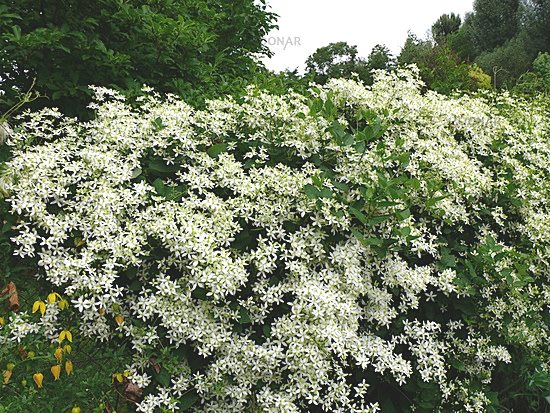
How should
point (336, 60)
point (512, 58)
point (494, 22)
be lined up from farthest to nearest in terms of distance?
point (494, 22) → point (512, 58) → point (336, 60)

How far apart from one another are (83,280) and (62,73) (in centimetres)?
205

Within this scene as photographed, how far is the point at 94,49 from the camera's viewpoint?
3656 mm

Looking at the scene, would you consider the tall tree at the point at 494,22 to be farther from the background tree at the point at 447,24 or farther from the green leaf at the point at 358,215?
the green leaf at the point at 358,215

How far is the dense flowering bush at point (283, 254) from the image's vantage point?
86.3 inches

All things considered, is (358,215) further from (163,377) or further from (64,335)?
(64,335)

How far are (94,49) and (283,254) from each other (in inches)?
82.1

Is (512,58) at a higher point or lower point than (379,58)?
higher

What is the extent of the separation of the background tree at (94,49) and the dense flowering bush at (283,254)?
87cm

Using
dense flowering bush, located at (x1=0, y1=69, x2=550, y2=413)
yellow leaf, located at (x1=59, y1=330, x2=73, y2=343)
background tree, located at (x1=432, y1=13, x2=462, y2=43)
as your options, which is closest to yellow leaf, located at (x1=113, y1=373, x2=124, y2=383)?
dense flowering bush, located at (x1=0, y1=69, x2=550, y2=413)

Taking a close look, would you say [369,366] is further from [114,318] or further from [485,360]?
[114,318]

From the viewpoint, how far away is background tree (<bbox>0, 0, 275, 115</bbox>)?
11.6ft

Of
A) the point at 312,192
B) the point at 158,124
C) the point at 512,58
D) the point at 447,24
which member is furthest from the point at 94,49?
the point at 447,24

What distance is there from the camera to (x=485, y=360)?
115 inches

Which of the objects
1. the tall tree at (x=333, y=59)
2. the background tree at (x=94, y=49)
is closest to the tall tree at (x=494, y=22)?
the tall tree at (x=333, y=59)
